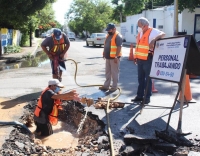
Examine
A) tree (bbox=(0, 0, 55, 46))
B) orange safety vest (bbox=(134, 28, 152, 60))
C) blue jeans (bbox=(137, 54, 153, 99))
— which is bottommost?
blue jeans (bbox=(137, 54, 153, 99))

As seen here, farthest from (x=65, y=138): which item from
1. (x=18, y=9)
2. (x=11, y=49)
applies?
(x=11, y=49)

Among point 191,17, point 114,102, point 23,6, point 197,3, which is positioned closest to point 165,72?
point 114,102

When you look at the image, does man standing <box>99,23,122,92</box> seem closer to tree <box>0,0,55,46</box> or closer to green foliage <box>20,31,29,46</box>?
tree <box>0,0,55,46</box>

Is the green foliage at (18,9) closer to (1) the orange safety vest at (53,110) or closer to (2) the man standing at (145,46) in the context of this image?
(2) the man standing at (145,46)

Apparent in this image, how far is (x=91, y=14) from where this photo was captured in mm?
65375

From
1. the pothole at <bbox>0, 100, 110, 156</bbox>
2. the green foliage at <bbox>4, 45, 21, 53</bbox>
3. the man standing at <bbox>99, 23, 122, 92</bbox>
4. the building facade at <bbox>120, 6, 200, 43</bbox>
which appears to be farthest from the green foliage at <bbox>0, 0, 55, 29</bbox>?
the building facade at <bbox>120, 6, 200, 43</bbox>

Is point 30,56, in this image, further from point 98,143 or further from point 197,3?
point 98,143

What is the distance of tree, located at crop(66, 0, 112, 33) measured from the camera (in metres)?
63.6

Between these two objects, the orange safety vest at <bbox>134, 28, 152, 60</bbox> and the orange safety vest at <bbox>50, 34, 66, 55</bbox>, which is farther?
the orange safety vest at <bbox>50, 34, 66, 55</bbox>

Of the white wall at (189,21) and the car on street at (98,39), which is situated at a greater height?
the white wall at (189,21)

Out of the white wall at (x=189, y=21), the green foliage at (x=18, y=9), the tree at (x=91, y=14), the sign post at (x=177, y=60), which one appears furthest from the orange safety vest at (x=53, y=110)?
the tree at (x=91, y=14)

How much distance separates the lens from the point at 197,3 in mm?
22172

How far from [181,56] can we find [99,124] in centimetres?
201

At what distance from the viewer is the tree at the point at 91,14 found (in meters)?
63.6
